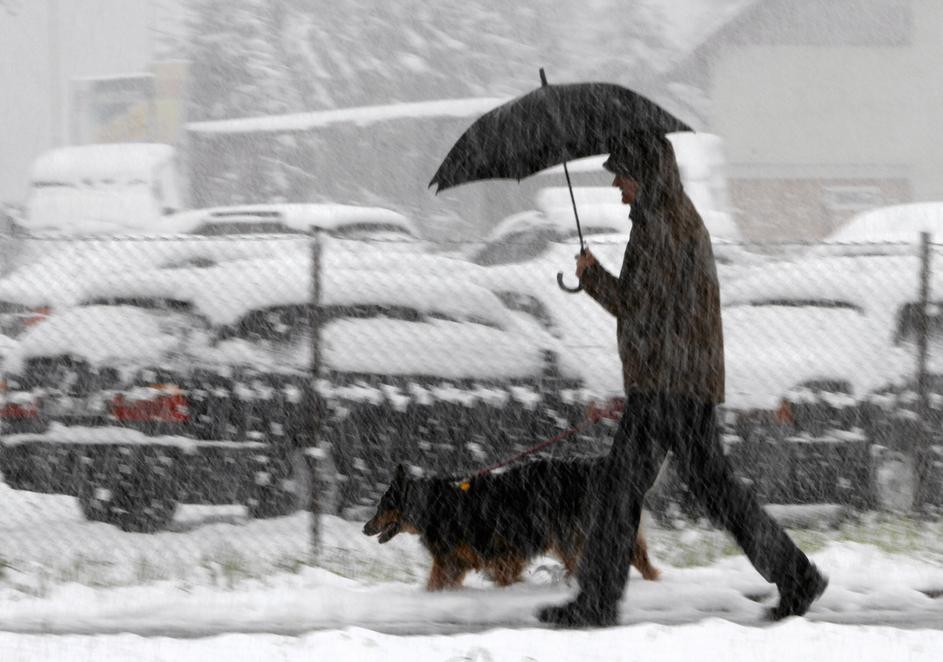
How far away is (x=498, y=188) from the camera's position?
2347 cm

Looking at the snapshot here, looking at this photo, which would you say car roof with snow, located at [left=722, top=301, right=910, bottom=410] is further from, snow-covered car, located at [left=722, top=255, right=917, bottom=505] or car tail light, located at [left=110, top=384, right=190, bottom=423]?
car tail light, located at [left=110, top=384, right=190, bottom=423]

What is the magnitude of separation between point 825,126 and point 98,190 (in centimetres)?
1451

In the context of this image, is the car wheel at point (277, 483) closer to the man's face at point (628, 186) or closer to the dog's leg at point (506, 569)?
the dog's leg at point (506, 569)

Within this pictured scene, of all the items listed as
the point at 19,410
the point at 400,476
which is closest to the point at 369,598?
the point at 400,476

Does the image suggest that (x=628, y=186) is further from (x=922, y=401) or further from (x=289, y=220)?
(x=289, y=220)

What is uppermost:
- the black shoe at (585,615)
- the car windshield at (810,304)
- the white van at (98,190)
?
the white van at (98,190)

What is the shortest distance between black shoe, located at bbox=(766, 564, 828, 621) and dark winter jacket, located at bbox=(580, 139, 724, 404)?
71 centimetres

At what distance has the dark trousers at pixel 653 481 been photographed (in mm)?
5395

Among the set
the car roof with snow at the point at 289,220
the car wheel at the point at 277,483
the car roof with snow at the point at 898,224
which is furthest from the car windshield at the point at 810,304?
the car roof with snow at the point at 289,220

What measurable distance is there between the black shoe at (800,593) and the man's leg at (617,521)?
573 mm

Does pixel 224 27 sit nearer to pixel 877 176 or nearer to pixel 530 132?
pixel 877 176

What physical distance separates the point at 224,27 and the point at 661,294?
25605 millimetres

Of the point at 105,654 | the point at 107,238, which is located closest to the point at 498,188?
the point at 107,238

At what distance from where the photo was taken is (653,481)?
5492 millimetres
